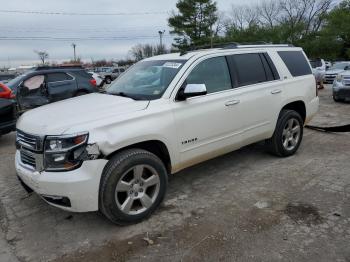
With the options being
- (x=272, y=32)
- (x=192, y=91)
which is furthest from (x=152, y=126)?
(x=272, y=32)

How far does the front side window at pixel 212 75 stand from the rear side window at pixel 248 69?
0.18 meters

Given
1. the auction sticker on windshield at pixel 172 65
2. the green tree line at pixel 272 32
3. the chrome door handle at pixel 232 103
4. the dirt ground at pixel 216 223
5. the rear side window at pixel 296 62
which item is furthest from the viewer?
the green tree line at pixel 272 32

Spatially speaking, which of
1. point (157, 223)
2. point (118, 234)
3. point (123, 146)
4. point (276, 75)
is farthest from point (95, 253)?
point (276, 75)

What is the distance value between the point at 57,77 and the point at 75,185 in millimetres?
8613

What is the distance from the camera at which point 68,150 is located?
3.26 meters

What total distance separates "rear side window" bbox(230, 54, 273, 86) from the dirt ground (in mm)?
1313

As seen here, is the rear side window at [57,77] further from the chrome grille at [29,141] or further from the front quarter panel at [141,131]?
the front quarter panel at [141,131]

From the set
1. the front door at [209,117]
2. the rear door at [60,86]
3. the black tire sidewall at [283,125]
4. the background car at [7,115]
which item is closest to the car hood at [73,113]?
the front door at [209,117]

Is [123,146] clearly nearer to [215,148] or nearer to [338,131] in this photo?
[215,148]

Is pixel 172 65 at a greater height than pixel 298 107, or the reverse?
pixel 172 65

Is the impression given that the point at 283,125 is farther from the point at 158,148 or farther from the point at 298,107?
the point at 158,148

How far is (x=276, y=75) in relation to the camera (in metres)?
5.36

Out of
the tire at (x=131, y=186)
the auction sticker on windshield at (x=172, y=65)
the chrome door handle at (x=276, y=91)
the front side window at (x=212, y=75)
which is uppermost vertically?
the auction sticker on windshield at (x=172, y=65)

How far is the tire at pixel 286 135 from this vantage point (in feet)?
17.8
